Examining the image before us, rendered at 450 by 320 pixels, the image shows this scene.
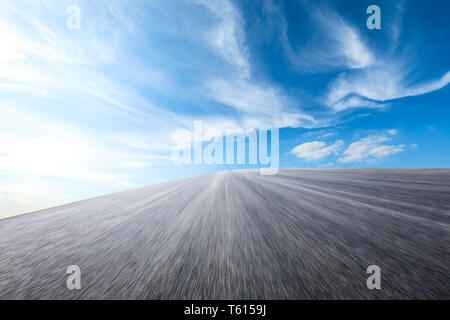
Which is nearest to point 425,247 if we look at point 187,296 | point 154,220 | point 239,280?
point 239,280

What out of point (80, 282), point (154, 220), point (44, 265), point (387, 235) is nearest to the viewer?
point (80, 282)

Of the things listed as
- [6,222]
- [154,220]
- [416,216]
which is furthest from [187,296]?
[6,222]

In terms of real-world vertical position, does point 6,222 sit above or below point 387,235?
below

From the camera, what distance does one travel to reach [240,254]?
2.29ft

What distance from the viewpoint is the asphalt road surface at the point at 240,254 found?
0.51 metres

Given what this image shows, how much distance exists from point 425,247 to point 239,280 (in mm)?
802

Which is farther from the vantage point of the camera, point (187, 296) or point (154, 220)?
point (154, 220)

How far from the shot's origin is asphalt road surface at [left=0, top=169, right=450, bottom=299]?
0.51 m

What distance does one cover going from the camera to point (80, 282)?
0.57 meters
